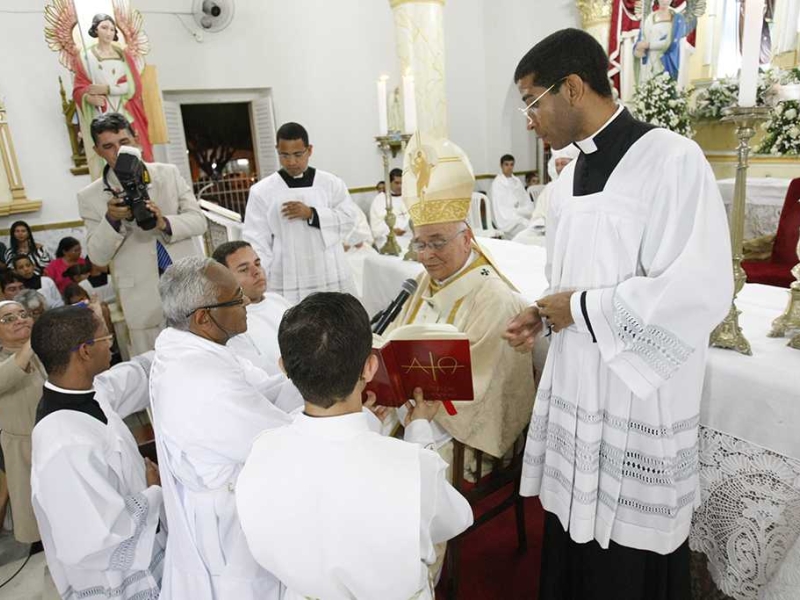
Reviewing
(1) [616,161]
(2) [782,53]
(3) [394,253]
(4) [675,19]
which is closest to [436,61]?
(4) [675,19]

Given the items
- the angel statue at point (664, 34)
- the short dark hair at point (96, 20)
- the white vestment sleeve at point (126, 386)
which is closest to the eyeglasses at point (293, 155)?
the white vestment sleeve at point (126, 386)

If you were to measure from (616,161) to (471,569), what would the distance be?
186 cm

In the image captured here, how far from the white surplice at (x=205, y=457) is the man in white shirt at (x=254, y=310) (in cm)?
83

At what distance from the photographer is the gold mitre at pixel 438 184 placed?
7.66 feet

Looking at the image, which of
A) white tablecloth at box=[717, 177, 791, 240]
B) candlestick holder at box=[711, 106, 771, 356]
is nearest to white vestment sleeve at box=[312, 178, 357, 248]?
candlestick holder at box=[711, 106, 771, 356]

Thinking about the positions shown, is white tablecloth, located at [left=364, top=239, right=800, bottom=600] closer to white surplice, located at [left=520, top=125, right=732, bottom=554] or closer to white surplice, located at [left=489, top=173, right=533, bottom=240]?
white surplice, located at [left=520, top=125, right=732, bottom=554]

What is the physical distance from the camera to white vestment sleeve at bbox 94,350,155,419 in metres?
2.23

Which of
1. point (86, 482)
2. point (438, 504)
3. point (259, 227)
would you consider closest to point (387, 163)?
point (259, 227)

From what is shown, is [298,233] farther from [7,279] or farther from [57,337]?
[7,279]

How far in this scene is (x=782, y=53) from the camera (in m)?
5.14

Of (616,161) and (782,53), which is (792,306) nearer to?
(616,161)

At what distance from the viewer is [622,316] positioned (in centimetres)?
144

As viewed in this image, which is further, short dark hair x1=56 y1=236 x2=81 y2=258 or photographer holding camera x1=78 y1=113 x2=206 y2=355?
short dark hair x1=56 y1=236 x2=81 y2=258

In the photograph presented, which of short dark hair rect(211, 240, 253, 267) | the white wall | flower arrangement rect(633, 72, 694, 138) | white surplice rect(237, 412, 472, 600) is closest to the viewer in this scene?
white surplice rect(237, 412, 472, 600)
